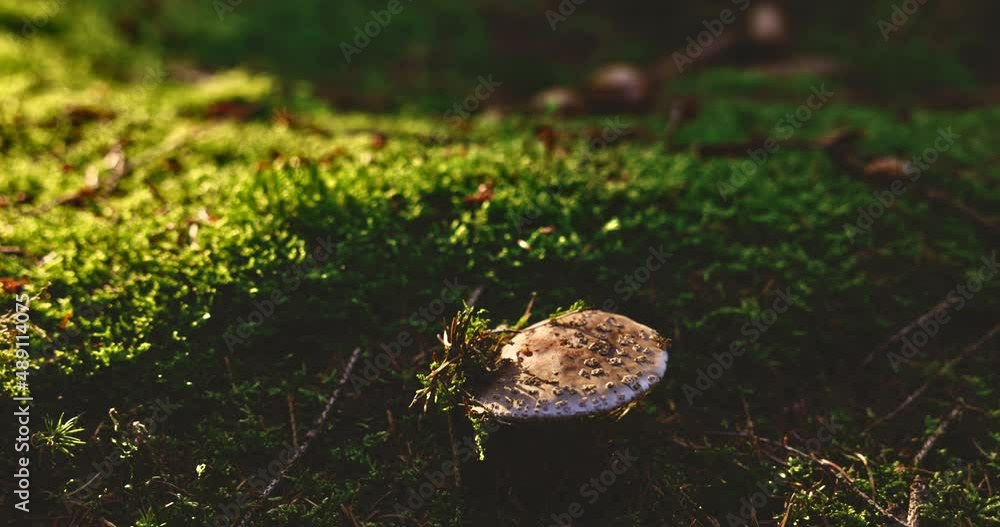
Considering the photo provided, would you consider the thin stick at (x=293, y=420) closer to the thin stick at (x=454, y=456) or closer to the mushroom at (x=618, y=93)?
the thin stick at (x=454, y=456)

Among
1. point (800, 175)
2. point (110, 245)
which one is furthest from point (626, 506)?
point (110, 245)

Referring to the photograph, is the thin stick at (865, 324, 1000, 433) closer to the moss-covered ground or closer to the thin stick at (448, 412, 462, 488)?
the moss-covered ground

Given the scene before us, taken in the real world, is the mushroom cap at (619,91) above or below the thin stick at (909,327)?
above

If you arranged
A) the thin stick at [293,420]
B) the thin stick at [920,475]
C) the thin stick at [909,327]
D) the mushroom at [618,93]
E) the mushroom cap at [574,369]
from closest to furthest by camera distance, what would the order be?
the mushroom cap at [574,369] → the thin stick at [920,475] → the thin stick at [293,420] → the thin stick at [909,327] → the mushroom at [618,93]

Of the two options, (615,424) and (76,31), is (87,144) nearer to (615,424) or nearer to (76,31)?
(76,31)

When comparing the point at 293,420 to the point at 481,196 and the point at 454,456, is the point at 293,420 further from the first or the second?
the point at 481,196

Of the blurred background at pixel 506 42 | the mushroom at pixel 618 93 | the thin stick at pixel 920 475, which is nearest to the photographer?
the thin stick at pixel 920 475

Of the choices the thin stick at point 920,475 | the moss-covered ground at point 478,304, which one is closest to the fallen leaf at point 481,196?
the moss-covered ground at point 478,304

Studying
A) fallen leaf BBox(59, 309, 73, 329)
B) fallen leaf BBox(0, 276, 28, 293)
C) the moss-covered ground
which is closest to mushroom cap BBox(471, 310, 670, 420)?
the moss-covered ground
